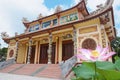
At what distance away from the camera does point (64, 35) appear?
38.6ft

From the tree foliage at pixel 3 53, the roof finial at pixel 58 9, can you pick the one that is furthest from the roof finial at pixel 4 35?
the tree foliage at pixel 3 53

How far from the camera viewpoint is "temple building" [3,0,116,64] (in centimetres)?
891

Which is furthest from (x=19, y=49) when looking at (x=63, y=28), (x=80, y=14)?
(x=80, y=14)

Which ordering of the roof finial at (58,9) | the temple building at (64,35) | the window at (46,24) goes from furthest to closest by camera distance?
the window at (46,24) → the roof finial at (58,9) → the temple building at (64,35)

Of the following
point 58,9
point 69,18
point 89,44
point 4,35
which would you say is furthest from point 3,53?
point 89,44

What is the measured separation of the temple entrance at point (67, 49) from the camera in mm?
11570

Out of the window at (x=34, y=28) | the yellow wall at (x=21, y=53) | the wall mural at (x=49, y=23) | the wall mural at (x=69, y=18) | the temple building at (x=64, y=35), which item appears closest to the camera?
the temple building at (x=64, y=35)

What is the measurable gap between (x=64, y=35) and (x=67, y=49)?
1.19 m

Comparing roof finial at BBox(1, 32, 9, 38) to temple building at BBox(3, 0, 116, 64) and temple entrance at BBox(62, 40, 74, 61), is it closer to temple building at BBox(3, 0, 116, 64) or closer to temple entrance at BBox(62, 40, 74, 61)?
temple building at BBox(3, 0, 116, 64)

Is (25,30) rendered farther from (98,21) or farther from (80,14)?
(98,21)

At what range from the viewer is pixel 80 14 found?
11.9 m

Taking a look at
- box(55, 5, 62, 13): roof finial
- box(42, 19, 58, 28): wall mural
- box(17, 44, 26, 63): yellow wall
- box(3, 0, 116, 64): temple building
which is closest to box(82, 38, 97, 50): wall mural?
box(3, 0, 116, 64): temple building

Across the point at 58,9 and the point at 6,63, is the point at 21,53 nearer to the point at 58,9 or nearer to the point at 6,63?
the point at 6,63

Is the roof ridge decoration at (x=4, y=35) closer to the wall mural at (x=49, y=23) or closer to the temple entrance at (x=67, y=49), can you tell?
the wall mural at (x=49, y=23)
